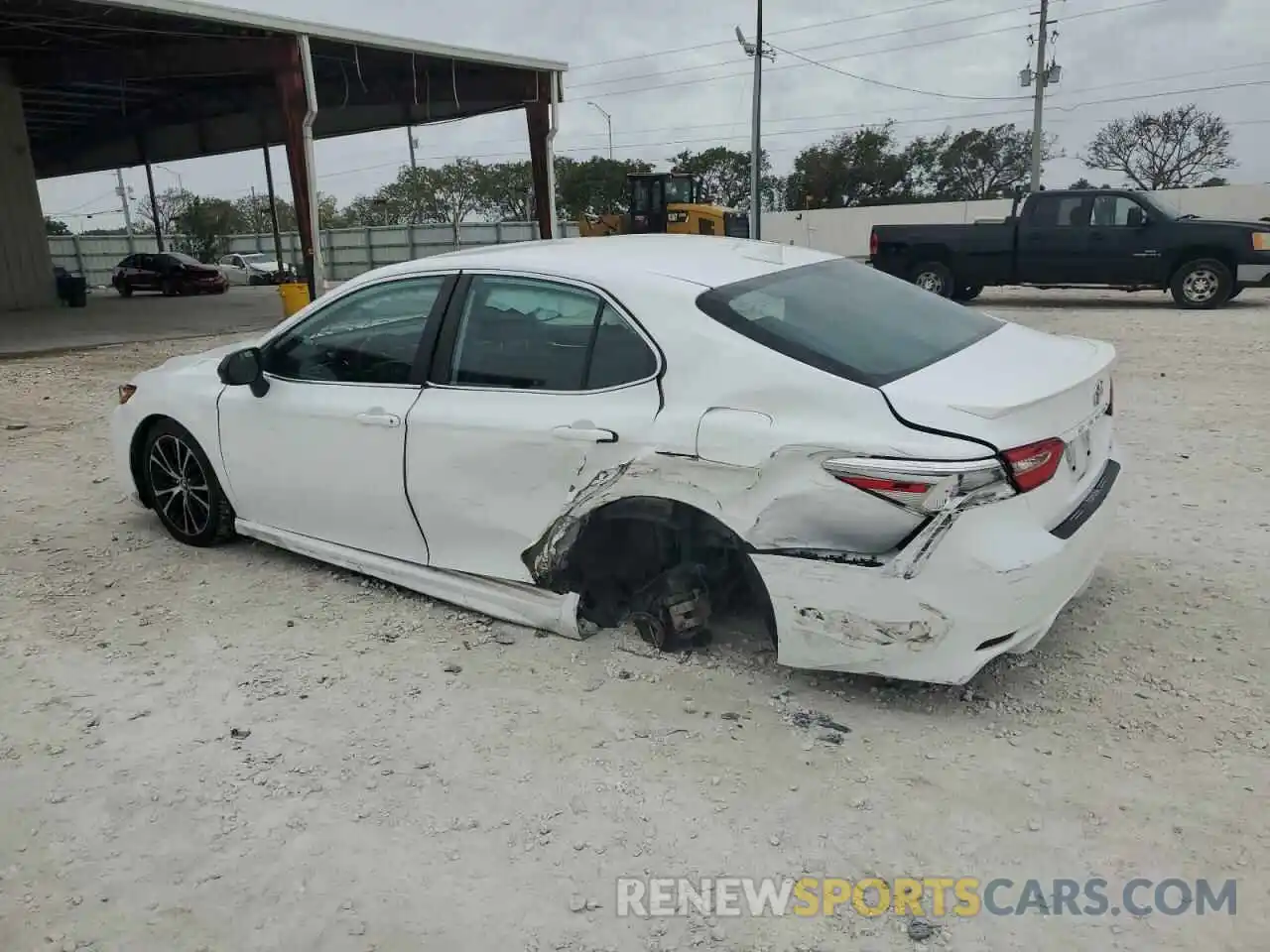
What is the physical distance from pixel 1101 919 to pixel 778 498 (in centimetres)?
134

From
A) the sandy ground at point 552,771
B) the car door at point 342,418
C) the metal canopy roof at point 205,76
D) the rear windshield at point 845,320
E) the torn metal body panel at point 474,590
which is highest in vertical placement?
the metal canopy roof at point 205,76

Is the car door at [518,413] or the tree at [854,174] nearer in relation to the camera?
the car door at [518,413]

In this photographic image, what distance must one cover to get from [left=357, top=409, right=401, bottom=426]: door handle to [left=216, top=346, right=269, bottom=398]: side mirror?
65 centimetres

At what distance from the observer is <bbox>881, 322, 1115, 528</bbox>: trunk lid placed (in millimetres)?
2686

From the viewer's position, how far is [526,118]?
19656 mm

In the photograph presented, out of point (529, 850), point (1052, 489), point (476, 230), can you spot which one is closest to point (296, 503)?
point (529, 850)

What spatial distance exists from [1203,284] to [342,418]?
13.8m

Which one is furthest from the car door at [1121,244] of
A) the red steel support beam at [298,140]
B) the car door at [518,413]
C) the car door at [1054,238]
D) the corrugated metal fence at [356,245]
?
the corrugated metal fence at [356,245]

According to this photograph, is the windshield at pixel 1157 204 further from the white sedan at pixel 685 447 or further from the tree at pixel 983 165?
the tree at pixel 983 165

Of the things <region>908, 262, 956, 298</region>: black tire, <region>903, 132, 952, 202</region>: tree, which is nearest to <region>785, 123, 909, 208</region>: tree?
<region>903, 132, 952, 202</region>: tree

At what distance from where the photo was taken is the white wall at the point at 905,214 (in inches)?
1299

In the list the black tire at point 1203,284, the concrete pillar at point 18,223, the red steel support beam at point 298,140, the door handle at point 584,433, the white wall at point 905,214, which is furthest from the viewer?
the white wall at point 905,214

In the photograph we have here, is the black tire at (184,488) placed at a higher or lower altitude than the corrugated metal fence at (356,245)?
lower

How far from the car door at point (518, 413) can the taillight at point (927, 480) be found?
0.76m
